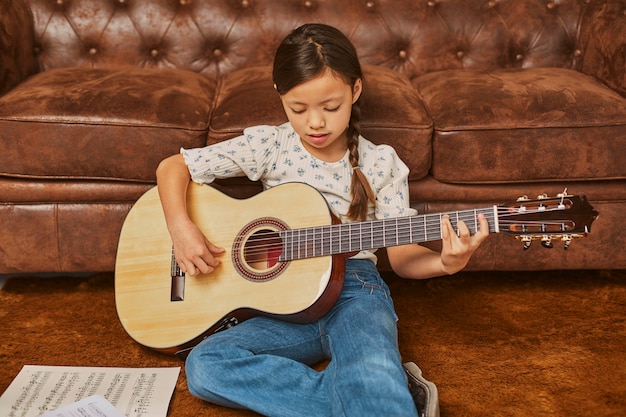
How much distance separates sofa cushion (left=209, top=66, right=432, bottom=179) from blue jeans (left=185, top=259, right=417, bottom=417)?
1.49 feet

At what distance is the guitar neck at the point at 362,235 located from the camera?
1342 mm

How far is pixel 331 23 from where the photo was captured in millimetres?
2377

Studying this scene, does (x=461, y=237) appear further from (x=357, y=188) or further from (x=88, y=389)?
(x=88, y=389)

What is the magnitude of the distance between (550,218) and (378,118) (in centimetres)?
68

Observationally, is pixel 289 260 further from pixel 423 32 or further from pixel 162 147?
pixel 423 32

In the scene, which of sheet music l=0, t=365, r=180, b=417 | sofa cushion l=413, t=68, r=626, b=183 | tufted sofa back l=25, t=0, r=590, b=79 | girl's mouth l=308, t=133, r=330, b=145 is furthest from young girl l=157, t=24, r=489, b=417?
tufted sofa back l=25, t=0, r=590, b=79

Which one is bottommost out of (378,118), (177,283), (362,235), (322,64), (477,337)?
(477,337)

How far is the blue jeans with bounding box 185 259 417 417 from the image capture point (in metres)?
1.26

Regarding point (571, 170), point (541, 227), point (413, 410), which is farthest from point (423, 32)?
point (413, 410)

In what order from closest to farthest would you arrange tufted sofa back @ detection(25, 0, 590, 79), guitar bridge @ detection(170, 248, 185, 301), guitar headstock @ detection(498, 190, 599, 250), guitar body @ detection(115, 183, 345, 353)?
guitar headstock @ detection(498, 190, 599, 250), guitar body @ detection(115, 183, 345, 353), guitar bridge @ detection(170, 248, 185, 301), tufted sofa back @ detection(25, 0, 590, 79)

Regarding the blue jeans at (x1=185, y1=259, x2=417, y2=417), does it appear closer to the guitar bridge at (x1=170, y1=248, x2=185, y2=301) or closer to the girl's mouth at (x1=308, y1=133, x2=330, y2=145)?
the guitar bridge at (x1=170, y1=248, x2=185, y2=301)

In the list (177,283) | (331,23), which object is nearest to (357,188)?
(177,283)

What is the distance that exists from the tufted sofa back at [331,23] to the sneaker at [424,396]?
4.31 ft

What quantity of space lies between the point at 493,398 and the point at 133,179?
108cm
